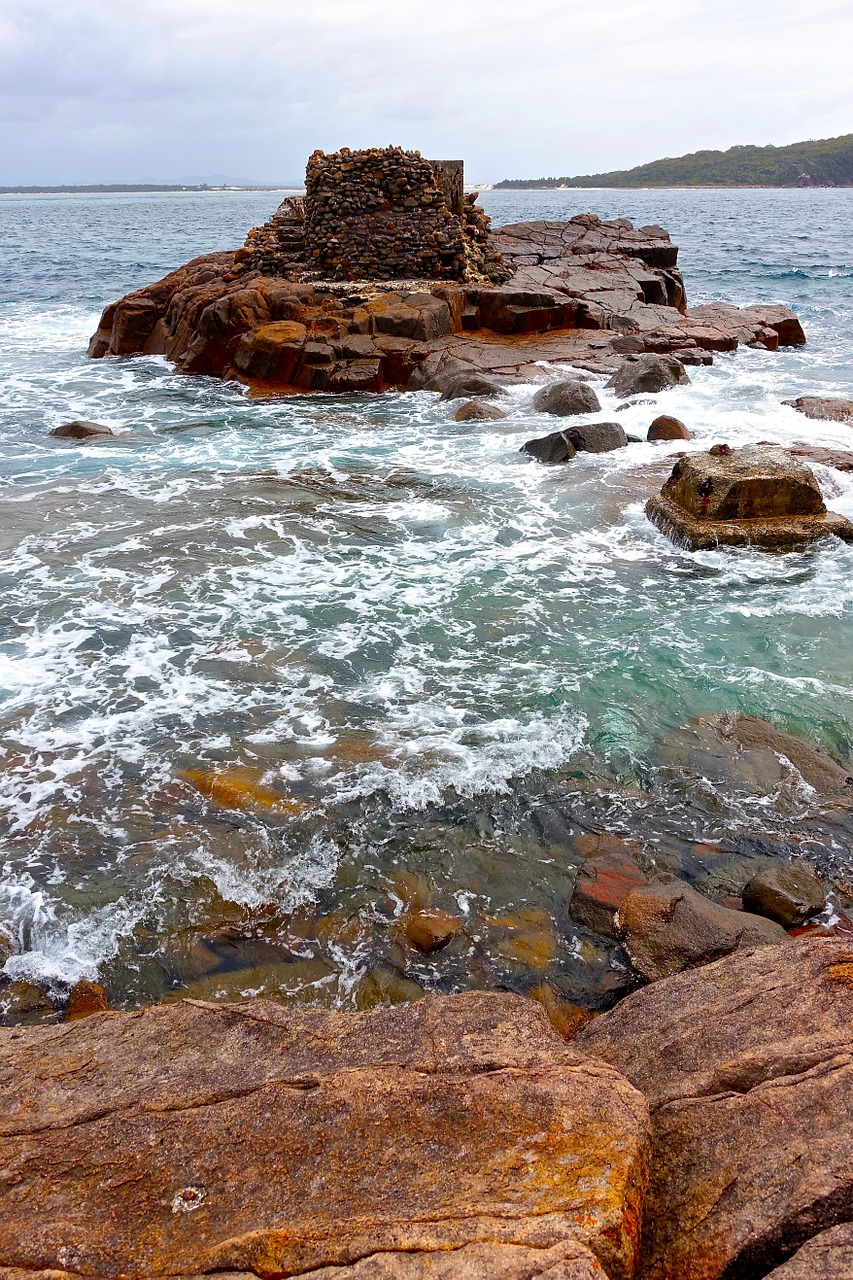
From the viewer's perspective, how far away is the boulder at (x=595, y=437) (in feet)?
43.8

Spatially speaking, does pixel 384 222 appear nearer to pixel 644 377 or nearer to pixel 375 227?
pixel 375 227

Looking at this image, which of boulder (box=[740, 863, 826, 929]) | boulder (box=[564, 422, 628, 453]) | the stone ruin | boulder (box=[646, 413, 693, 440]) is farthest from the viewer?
the stone ruin

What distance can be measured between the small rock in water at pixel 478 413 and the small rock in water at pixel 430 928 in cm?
1178

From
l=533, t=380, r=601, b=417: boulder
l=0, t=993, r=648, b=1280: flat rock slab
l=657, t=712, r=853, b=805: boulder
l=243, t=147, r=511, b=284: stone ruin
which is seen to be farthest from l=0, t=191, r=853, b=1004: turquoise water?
l=243, t=147, r=511, b=284: stone ruin

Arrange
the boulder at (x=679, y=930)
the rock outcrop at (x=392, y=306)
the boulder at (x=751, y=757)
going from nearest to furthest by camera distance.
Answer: the boulder at (x=679, y=930) < the boulder at (x=751, y=757) < the rock outcrop at (x=392, y=306)

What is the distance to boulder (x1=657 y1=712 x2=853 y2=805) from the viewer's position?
5.89m

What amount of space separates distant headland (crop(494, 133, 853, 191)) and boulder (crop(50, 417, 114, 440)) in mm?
166487

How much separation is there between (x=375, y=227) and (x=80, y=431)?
10.1 meters

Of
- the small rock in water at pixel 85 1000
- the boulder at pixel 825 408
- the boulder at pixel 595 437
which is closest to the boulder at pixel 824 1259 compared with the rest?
the small rock in water at pixel 85 1000

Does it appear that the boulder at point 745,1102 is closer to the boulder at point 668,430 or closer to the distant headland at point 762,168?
the boulder at point 668,430

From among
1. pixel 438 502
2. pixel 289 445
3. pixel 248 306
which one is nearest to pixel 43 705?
pixel 438 502

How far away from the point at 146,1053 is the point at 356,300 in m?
18.3

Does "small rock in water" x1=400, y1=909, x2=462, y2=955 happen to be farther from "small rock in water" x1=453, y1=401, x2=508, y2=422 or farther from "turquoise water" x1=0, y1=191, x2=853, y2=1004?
"small rock in water" x1=453, y1=401, x2=508, y2=422

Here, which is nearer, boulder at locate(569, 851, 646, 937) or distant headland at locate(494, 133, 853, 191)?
boulder at locate(569, 851, 646, 937)
